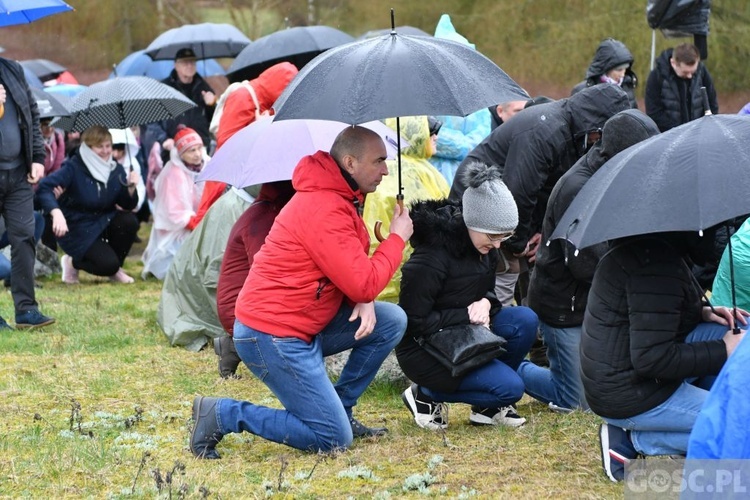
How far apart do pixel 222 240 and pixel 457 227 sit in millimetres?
2846

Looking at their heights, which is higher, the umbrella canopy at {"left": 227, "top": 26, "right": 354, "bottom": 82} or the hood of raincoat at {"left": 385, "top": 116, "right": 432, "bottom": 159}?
the hood of raincoat at {"left": 385, "top": 116, "right": 432, "bottom": 159}

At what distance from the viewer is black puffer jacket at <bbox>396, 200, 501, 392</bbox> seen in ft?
16.1

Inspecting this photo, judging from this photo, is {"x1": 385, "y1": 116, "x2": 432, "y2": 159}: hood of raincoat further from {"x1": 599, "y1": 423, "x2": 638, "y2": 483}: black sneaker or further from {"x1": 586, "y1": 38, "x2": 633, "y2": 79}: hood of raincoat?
{"x1": 599, "y1": 423, "x2": 638, "y2": 483}: black sneaker

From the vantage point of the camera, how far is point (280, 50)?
35.0 feet

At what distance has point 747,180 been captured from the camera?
12.0 ft

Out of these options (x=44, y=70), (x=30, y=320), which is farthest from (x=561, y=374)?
(x=44, y=70)

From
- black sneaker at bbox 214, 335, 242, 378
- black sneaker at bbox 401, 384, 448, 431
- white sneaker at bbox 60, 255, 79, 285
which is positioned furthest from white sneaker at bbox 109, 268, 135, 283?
black sneaker at bbox 401, 384, 448, 431

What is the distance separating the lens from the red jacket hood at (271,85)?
7828mm

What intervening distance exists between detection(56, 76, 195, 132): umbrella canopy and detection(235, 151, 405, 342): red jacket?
6013 millimetres

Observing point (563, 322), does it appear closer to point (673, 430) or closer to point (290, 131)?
point (673, 430)

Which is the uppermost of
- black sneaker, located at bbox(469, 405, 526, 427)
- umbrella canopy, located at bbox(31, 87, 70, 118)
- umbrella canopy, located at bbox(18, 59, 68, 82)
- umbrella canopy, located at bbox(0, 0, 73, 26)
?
umbrella canopy, located at bbox(0, 0, 73, 26)

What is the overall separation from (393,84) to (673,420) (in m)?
1.70

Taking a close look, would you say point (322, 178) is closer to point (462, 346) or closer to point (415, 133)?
point (462, 346)

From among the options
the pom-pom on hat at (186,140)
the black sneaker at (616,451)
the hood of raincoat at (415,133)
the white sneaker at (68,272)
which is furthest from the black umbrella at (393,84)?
the white sneaker at (68,272)
